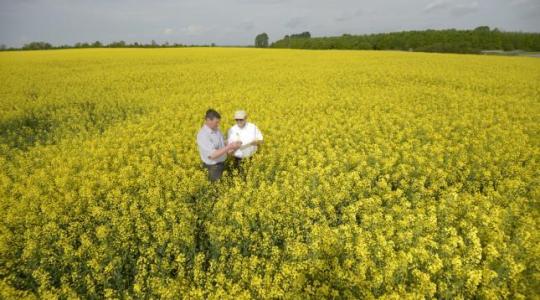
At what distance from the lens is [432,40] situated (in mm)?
60750

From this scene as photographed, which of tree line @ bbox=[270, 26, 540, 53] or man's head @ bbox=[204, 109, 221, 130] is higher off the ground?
tree line @ bbox=[270, 26, 540, 53]

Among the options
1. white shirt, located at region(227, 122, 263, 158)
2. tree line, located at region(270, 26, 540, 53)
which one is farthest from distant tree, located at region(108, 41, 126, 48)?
white shirt, located at region(227, 122, 263, 158)

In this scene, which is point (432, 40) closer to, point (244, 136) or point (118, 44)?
point (118, 44)

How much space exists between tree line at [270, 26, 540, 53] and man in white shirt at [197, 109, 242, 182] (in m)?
54.0

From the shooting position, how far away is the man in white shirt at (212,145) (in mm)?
6051

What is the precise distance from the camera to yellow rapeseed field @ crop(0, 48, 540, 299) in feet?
12.9

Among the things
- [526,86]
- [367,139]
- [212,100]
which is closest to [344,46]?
[526,86]

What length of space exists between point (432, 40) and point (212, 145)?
2574 inches

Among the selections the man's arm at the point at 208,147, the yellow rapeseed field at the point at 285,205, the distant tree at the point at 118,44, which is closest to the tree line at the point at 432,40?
the distant tree at the point at 118,44

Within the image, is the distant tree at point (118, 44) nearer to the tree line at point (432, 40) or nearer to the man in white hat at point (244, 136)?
the tree line at point (432, 40)

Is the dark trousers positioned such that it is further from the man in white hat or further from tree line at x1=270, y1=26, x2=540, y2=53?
tree line at x1=270, y1=26, x2=540, y2=53

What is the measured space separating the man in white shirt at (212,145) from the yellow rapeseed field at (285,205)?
12.6 inches

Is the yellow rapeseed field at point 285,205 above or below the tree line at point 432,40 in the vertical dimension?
below

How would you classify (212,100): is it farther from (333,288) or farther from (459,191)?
(333,288)
